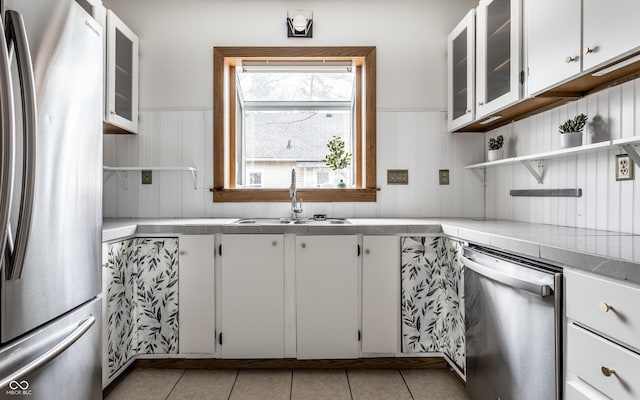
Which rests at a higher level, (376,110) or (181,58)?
(181,58)

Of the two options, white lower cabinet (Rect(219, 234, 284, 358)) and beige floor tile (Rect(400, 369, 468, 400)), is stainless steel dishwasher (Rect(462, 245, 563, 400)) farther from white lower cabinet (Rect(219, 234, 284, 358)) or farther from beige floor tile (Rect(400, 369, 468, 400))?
white lower cabinet (Rect(219, 234, 284, 358))

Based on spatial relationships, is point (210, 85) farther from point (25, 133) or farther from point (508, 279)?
point (508, 279)

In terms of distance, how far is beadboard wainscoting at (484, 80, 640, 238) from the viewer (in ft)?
5.12

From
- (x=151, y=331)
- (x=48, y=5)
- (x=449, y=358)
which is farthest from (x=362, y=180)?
(x=48, y=5)

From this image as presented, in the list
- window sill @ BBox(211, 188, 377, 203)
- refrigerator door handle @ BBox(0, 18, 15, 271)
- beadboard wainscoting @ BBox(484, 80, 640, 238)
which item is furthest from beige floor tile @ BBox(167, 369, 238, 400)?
beadboard wainscoting @ BBox(484, 80, 640, 238)

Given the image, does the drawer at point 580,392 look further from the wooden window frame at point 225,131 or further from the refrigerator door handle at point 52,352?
the wooden window frame at point 225,131

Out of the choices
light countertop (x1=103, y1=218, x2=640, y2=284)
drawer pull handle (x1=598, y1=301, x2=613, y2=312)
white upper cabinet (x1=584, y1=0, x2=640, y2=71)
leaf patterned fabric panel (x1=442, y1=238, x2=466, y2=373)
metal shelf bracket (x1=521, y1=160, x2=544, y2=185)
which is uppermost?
white upper cabinet (x1=584, y1=0, x2=640, y2=71)

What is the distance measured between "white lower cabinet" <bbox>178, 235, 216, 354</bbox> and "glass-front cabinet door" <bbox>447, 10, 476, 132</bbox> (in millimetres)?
1816

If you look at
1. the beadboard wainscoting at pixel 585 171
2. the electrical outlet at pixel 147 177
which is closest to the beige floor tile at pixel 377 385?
the beadboard wainscoting at pixel 585 171

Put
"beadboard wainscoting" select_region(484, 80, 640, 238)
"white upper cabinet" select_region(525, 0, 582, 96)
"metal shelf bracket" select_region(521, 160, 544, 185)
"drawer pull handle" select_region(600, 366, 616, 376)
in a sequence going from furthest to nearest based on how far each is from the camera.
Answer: "metal shelf bracket" select_region(521, 160, 544, 185)
"beadboard wainscoting" select_region(484, 80, 640, 238)
"white upper cabinet" select_region(525, 0, 582, 96)
"drawer pull handle" select_region(600, 366, 616, 376)

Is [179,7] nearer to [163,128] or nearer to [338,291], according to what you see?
[163,128]

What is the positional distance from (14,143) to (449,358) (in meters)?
2.18

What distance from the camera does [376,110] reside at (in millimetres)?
2779

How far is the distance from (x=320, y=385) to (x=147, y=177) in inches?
75.1
